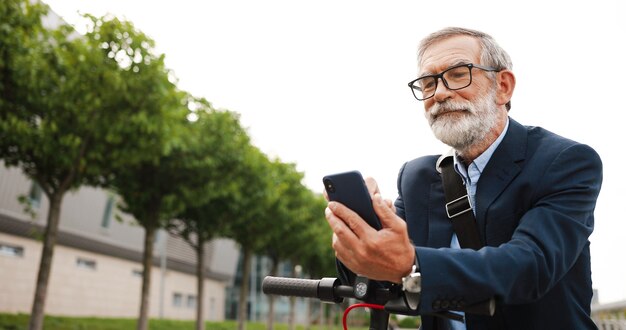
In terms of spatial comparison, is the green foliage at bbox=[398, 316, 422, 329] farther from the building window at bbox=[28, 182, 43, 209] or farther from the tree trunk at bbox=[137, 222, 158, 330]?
the building window at bbox=[28, 182, 43, 209]

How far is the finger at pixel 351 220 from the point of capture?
150cm

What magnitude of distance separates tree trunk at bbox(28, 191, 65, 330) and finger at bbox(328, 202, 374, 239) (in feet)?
41.2

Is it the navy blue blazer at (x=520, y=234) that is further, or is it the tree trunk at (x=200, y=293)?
the tree trunk at (x=200, y=293)

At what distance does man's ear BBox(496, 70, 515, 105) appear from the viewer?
7.69 ft

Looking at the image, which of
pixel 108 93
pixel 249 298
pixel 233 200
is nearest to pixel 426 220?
pixel 108 93

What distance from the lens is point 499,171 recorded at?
7.00 ft

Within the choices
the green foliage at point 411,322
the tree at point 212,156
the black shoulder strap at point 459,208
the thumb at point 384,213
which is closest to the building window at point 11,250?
the tree at point 212,156

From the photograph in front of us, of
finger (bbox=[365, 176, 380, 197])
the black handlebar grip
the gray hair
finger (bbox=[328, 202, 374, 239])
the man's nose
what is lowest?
the black handlebar grip

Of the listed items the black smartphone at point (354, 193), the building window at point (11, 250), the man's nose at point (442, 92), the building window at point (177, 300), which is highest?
the building window at point (11, 250)

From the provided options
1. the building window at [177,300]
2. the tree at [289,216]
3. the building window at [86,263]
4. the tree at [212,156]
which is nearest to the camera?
the tree at [212,156]

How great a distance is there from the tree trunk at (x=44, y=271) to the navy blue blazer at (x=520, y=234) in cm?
1198

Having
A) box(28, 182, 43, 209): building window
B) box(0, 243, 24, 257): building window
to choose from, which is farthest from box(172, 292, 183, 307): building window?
box(28, 182, 43, 209): building window

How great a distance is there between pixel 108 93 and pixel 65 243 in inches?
918

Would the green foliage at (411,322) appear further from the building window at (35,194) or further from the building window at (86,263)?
the building window at (86,263)
